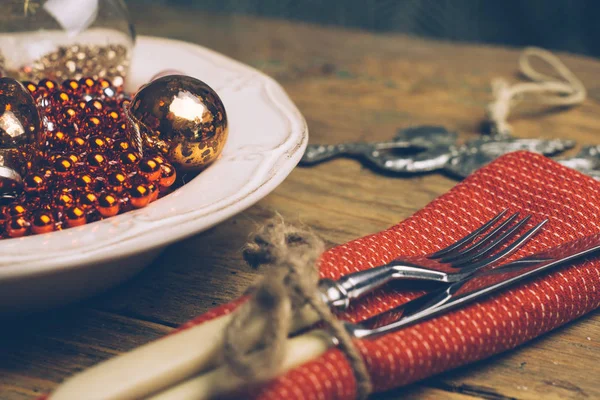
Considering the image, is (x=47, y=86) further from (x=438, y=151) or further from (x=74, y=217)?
(x=438, y=151)

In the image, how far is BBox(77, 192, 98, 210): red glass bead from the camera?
0.42 m

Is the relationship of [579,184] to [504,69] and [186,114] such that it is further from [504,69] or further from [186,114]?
[504,69]

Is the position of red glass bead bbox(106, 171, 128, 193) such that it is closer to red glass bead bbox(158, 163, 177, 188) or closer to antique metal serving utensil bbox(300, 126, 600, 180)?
red glass bead bbox(158, 163, 177, 188)

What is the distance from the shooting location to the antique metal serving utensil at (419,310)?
12.3 inches

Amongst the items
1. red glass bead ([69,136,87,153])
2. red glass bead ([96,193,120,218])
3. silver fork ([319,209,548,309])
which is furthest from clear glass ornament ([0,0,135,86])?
silver fork ([319,209,548,309])

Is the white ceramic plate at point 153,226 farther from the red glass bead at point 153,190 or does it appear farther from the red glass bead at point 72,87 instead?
the red glass bead at point 72,87

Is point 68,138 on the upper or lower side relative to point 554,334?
upper

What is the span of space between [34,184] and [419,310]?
28 cm

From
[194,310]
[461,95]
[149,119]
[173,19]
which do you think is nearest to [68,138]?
[149,119]

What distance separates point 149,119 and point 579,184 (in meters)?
0.33

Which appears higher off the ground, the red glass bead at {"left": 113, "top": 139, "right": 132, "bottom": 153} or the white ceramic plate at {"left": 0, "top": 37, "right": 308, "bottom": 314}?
the red glass bead at {"left": 113, "top": 139, "right": 132, "bottom": 153}

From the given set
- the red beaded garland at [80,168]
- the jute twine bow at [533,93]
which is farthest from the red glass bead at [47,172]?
the jute twine bow at [533,93]

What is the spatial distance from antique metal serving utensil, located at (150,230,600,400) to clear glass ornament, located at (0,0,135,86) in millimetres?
453

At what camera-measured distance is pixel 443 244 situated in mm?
451
